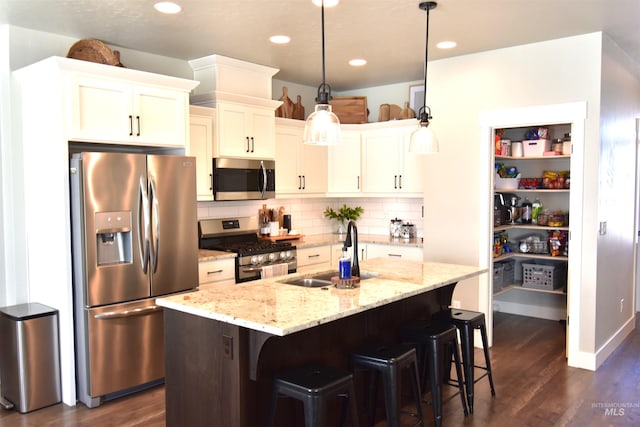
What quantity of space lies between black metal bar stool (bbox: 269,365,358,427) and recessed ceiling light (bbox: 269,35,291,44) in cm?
263

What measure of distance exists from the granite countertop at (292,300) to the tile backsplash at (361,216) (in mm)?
2498

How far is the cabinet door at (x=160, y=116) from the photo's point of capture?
3.89 metres

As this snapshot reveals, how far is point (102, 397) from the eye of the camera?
3.70m

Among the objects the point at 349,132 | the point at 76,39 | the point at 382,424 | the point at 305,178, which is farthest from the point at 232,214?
the point at 382,424

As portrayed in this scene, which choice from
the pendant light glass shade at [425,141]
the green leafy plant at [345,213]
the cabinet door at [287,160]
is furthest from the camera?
the green leafy plant at [345,213]

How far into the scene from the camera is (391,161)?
5809mm

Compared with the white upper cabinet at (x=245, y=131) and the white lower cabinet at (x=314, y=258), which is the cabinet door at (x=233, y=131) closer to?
the white upper cabinet at (x=245, y=131)

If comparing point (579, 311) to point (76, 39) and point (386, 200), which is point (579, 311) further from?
point (76, 39)

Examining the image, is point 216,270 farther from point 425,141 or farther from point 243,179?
point 425,141

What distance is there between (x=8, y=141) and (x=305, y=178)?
2868 millimetres

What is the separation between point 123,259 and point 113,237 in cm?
17

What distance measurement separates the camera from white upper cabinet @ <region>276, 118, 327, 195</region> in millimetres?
5520

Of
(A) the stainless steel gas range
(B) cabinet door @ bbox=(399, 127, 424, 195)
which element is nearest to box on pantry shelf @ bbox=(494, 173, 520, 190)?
(B) cabinet door @ bbox=(399, 127, 424, 195)

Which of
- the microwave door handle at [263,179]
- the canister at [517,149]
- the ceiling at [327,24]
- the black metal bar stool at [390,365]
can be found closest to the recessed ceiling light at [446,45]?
the ceiling at [327,24]
